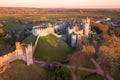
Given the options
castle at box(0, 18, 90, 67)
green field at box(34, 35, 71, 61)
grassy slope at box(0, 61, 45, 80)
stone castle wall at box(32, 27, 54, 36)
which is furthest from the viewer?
stone castle wall at box(32, 27, 54, 36)

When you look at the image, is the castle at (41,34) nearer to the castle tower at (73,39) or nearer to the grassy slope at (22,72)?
the castle tower at (73,39)

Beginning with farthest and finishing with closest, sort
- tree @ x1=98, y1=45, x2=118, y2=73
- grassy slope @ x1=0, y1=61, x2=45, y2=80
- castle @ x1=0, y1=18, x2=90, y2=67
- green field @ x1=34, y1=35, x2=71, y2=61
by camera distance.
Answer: green field @ x1=34, y1=35, x2=71, y2=61 < tree @ x1=98, y1=45, x2=118, y2=73 < castle @ x1=0, y1=18, x2=90, y2=67 < grassy slope @ x1=0, y1=61, x2=45, y2=80

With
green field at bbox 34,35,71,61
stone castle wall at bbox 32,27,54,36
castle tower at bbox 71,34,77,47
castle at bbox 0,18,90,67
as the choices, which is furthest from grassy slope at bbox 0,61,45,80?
castle tower at bbox 71,34,77,47

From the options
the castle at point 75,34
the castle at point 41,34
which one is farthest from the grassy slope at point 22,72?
the castle at point 75,34

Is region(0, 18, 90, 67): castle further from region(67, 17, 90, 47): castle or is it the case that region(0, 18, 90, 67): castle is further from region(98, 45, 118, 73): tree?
region(98, 45, 118, 73): tree

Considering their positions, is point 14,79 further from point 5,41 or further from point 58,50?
point 5,41
